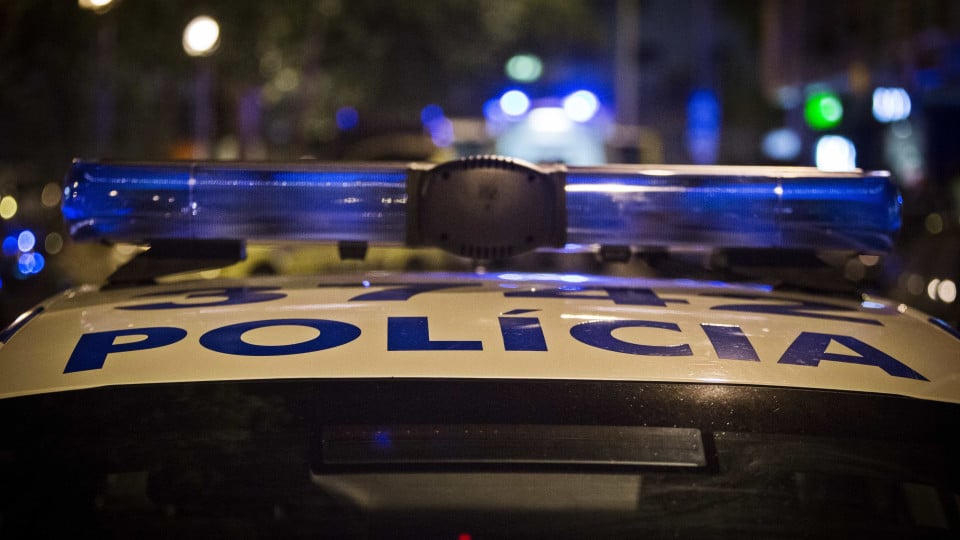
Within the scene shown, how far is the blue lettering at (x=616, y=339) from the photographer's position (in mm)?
2148

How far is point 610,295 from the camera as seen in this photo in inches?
104

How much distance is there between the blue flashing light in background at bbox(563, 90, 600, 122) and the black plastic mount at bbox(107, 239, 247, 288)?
16.7 metres

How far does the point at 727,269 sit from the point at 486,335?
115 centimetres

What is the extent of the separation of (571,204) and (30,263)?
15.3 m

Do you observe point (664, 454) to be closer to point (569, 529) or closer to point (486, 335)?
point (569, 529)

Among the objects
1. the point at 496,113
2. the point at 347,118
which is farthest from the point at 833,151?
the point at 347,118

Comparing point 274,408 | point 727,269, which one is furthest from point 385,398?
point 727,269

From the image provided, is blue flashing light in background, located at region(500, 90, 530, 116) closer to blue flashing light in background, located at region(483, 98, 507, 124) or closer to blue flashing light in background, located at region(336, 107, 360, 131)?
blue flashing light in background, located at region(483, 98, 507, 124)

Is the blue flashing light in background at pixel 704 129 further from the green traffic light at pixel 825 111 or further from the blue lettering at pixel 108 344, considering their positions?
the blue lettering at pixel 108 344

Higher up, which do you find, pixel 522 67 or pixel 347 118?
pixel 522 67

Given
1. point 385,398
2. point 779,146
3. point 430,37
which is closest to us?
point 385,398

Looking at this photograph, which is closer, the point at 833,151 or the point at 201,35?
the point at 201,35

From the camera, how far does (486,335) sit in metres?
2.20

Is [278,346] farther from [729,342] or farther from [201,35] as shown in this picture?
[201,35]
